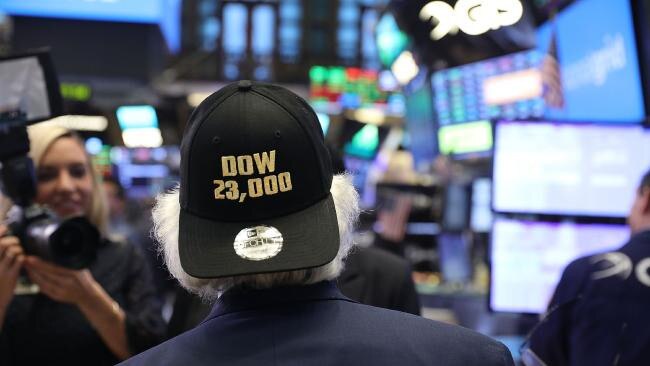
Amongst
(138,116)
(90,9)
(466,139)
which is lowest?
(466,139)

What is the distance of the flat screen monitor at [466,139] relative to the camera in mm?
5852

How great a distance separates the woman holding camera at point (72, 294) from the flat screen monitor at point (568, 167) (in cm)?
169

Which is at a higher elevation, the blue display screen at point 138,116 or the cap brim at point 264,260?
the blue display screen at point 138,116

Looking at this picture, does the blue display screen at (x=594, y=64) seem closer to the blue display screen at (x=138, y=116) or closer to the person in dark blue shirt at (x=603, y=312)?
the person in dark blue shirt at (x=603, y=312)

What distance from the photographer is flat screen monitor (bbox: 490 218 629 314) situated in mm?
3604

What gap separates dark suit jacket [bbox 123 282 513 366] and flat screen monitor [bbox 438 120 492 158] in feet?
14.9

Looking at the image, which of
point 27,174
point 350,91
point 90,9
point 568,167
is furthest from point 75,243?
point 350,91

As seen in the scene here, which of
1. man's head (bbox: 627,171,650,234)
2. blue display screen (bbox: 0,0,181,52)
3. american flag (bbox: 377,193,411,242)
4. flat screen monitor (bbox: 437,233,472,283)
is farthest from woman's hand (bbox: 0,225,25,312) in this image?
flat screen monitor (bbox: 437,233,472,283)

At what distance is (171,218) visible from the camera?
1399 millimetres

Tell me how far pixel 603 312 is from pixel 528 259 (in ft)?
3.10

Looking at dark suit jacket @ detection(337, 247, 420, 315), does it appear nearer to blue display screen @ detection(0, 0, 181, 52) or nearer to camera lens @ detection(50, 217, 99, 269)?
camera lens @ detection(50, 217, 99, 269)

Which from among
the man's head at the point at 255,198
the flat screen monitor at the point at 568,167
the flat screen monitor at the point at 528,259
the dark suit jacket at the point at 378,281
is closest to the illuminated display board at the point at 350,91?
the flat screen monitor at the point at 568,167

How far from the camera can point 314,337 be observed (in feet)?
4.13

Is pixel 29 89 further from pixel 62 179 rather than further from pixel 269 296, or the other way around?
pixel 269 296
